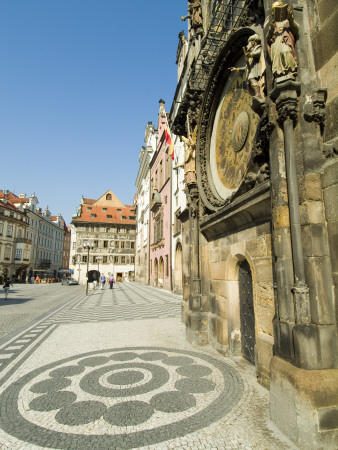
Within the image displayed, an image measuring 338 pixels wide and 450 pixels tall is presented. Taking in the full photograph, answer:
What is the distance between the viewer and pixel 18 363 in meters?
5.27

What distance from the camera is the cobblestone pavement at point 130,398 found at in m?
2.79

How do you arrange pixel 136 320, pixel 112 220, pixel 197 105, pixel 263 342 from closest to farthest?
pixel 263 342, pixel 197 105, pixel 136 320, pixel 112 220

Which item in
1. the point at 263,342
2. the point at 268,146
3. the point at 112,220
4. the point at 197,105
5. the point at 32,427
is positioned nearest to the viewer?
the point at 32,427

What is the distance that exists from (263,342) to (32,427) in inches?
123

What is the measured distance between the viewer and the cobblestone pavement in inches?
110

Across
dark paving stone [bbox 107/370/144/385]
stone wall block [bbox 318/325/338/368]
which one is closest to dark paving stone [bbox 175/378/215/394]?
dark paving stone [bbox 107/370/144/385]

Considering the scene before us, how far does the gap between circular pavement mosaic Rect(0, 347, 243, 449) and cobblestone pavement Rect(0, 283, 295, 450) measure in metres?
0.01

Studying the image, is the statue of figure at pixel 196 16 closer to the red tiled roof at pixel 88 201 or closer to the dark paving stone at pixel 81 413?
the dark paving stone at pixel 81 413

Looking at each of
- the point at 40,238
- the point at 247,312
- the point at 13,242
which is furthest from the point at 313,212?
the point at 40,238

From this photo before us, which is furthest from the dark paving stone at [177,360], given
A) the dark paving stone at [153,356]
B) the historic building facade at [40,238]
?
the historic building facade at [40,238]

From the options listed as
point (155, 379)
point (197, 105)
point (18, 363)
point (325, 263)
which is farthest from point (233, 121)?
point (18, 363)

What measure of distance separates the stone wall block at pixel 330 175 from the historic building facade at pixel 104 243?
48.0 metres

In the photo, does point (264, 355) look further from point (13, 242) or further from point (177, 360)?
point (13, 242)

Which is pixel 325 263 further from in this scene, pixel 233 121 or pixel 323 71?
pixel 233 121
